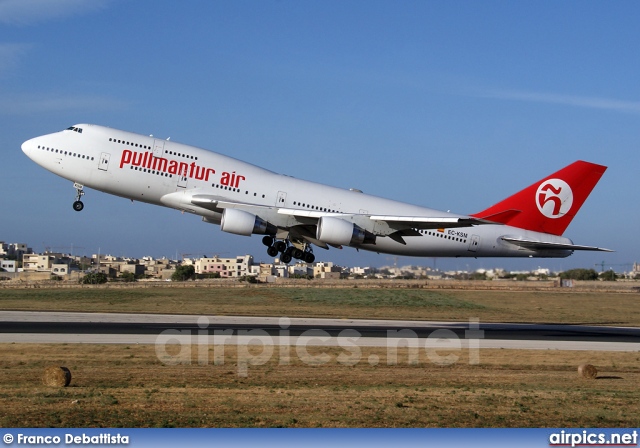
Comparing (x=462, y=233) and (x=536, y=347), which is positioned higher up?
(x=462, y=233)

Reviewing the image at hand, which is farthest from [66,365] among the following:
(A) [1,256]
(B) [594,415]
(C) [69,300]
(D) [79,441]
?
(A) [1,256]

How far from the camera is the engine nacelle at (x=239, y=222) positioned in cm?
3841

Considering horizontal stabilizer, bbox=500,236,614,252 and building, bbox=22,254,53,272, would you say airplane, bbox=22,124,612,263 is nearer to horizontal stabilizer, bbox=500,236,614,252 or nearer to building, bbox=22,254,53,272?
horizontal stabilizer, bbox=500,236,614,252

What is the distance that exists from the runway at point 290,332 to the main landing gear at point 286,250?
3.55m

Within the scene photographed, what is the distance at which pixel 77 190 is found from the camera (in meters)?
39.8

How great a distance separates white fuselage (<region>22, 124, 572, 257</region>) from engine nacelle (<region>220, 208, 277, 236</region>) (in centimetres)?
105

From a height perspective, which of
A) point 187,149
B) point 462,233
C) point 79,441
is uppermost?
point 187,149

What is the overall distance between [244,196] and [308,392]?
1719 cm

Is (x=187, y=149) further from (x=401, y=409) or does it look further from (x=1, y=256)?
(x=1, y=256)

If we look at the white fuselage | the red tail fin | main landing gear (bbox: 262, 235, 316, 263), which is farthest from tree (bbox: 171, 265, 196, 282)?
the white fuselage

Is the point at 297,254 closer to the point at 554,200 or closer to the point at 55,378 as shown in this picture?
the point at 554,200

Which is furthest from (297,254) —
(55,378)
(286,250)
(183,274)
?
(183,274)

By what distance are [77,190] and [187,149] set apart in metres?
5.83

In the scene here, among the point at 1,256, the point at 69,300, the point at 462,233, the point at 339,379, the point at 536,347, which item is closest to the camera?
the point at 339,379
